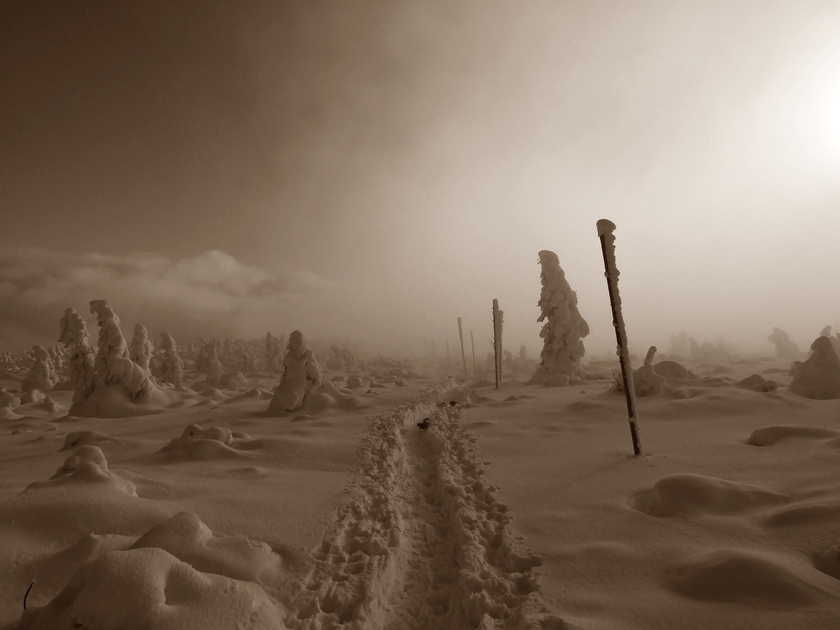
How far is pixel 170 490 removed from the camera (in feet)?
24.6

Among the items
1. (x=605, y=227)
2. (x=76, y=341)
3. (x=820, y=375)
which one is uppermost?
(x=76, y=341)

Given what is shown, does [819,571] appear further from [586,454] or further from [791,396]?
[791,396]

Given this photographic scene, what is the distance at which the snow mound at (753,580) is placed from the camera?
3844 millimetres

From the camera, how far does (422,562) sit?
5.51m

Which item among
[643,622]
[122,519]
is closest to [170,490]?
[122,519]

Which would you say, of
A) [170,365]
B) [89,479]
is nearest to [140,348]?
[170,365]

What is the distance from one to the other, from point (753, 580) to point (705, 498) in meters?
2.18

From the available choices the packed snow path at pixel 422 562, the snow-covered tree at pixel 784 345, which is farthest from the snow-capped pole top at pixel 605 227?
the snow-covered tree at pixel 784 345

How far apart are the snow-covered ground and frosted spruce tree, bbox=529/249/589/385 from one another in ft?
52.8

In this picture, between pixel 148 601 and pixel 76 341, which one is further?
pixel 76 341

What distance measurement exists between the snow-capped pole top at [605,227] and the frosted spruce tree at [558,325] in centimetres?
1888

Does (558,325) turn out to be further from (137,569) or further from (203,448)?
(137,569)

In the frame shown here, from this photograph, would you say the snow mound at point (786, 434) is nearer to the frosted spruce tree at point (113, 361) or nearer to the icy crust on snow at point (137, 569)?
the icy crust on snow at point (137, 569)

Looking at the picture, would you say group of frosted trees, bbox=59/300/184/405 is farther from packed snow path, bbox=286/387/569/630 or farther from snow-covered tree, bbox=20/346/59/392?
packed snow path, bbox=286/387/569/630
